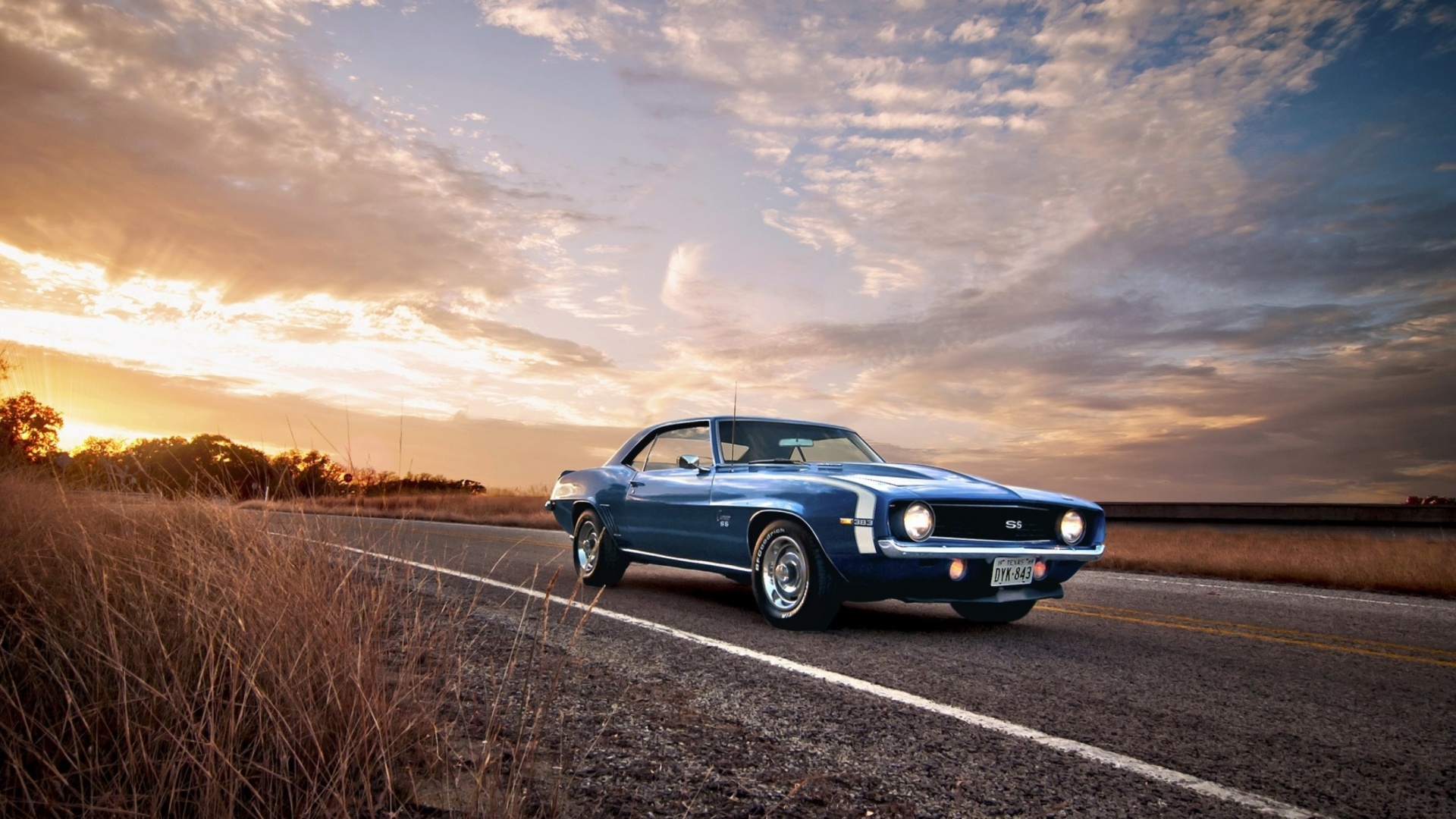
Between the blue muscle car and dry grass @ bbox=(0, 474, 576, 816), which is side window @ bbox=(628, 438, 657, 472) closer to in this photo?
the blue muscle car

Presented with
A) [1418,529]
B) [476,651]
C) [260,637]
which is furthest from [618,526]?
[1418,529]

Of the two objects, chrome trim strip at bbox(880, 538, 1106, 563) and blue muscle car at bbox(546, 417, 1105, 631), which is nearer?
chrome trim strip at bbox(880, 538, 1106, 563)

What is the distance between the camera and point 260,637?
303 centimetres

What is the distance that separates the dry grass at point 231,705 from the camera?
219 cm

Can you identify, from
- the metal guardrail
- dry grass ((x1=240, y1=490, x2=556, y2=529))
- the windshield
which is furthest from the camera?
dry grass ((x1=240, y1=490, x2=556, y2=529))

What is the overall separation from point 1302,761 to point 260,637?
3.51 metres

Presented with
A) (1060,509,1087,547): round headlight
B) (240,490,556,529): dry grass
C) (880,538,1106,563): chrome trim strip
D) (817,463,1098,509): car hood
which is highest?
(817,463,1098,509): car hood

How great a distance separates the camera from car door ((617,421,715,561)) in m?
6.31

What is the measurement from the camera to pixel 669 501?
669 cm

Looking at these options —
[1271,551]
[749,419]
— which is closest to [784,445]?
[749,419]

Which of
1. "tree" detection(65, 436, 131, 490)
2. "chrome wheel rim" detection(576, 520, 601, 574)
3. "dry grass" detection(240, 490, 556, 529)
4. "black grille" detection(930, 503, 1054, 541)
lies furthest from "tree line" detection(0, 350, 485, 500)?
"dry grass" detection(240, 490, 556, 529)

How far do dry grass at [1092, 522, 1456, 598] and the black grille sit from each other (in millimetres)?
5888

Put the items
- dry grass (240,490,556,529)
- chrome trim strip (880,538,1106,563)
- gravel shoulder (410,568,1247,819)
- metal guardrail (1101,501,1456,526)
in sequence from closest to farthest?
gravel shoulder (410,568,1247,819) → chrome trim strip (880,538,1106,563) → metal guardrail (1101,501,1456,526) → dry grass (240,490,556,529)

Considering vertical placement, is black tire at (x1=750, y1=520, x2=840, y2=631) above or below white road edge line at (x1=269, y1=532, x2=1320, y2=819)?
above
